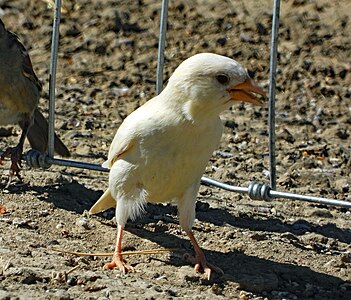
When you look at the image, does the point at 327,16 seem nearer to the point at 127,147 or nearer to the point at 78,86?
the point at 78,86

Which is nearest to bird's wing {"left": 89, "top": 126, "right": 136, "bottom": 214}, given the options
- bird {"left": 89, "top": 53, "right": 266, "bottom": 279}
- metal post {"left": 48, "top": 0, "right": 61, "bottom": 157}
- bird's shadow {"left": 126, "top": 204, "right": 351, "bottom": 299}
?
bird {"left": 89, "top": 53, "right": 266, "bottom": 279}

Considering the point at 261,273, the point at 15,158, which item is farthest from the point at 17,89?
the point at 261,273

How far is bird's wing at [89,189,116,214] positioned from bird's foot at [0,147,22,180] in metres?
1.10

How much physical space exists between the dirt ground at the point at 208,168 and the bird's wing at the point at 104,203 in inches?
5.6

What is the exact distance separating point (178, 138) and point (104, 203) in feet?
3.29

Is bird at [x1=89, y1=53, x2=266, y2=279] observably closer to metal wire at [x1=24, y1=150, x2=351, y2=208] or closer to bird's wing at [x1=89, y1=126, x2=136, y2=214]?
bird's wing at [x1=89, y1=126, x2=136, y2=214]

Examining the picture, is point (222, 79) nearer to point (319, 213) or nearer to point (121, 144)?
point (121, 144)

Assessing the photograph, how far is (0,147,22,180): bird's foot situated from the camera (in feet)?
23.8

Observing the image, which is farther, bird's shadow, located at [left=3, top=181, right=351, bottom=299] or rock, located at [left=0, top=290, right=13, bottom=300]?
bird's shadow, located at [left=3, top=181, right=351, bottom=299]

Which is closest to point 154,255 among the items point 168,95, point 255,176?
point 168,95

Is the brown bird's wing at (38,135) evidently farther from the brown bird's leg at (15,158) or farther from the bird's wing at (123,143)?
the bird's wing at (123,143)

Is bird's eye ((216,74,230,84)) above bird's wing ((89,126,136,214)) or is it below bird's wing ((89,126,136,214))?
above

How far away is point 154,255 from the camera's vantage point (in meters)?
5.96

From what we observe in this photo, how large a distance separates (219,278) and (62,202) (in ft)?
5.30
